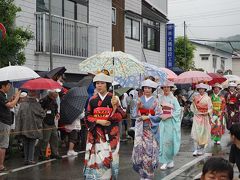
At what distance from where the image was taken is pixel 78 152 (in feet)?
36.8

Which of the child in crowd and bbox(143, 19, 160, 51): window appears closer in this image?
the child in crowd

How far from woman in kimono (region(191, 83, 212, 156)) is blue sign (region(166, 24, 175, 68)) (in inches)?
609

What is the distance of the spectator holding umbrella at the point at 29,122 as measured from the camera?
9328mm

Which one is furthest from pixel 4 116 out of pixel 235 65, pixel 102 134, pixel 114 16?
pixel 235 65

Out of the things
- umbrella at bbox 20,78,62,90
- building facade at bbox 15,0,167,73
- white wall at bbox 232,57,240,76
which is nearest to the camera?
umbrella at bbox 20,78,62,90

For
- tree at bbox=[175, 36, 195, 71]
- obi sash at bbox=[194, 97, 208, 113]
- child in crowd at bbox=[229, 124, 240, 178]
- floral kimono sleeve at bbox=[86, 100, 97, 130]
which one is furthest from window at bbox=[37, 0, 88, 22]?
tree at bbox=[175, 36, 195, 71]

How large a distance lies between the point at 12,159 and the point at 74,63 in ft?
22.2

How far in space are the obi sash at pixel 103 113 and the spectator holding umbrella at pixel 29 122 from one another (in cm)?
311

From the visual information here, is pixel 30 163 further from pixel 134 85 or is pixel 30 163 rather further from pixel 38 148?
pixel 134 85

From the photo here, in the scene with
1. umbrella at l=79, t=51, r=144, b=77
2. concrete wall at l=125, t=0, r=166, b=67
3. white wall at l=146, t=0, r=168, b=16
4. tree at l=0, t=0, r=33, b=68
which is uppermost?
white wall at l=146, t=0, r=168, b=16

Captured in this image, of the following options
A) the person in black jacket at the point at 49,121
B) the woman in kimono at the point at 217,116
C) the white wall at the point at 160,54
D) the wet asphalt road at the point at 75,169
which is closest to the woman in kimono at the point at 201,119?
the wet asphalt road at the point at 75,169

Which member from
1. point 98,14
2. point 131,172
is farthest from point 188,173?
point 98,14

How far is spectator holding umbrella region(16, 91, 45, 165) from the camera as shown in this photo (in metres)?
9.33

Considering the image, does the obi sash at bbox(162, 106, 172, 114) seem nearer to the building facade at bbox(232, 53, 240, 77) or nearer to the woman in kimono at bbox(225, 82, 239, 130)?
the woman in kimono at bbox(225, 82, 239, 130)
